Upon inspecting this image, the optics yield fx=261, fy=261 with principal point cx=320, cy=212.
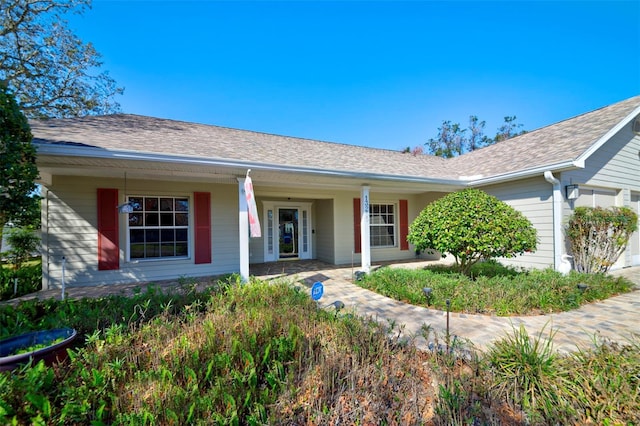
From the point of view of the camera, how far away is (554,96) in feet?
39.9

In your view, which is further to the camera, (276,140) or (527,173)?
(276,140)

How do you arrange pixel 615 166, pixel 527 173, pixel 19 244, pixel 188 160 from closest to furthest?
pixel 188 160 < pixel 527 173 < pixel 615 166 < pixel 19 244

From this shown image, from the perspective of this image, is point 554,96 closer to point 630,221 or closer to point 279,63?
point 630,221

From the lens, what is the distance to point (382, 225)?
1020 cm

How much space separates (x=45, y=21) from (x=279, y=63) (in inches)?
452

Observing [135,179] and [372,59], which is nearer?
[135,179]

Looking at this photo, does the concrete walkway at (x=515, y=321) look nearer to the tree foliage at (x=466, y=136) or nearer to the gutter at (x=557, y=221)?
the gutter at (x=557, y=221)

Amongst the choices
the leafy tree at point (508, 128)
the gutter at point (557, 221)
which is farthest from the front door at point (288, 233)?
the leafy tree at point (508, 128)

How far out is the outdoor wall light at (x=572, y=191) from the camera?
6.46 m

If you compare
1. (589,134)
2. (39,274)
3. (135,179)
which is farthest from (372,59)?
(39,274)

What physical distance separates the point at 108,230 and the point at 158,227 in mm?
1039

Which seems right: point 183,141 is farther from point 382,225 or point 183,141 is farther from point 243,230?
point 382,225

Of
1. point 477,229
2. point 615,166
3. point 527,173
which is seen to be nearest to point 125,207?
point 477,229

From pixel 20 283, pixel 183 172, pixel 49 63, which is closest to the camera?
pixel 20 283
